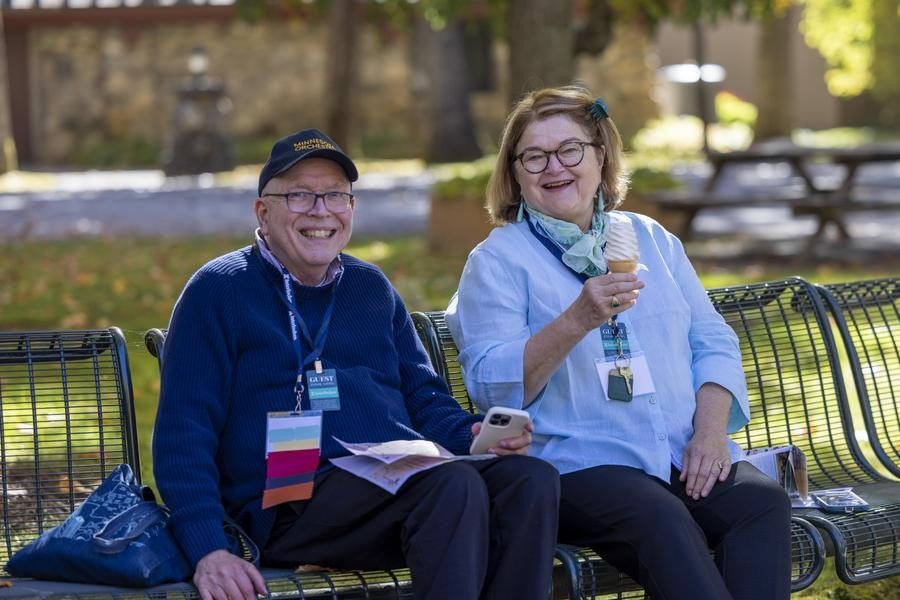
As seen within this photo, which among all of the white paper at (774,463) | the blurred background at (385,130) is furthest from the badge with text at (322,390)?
the blurred background at (385,130)

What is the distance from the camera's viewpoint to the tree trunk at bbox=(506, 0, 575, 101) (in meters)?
10.9

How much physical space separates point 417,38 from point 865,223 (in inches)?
524

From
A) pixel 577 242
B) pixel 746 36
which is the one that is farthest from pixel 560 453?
pixel 746 36

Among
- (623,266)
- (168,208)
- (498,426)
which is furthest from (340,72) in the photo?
(498,426)

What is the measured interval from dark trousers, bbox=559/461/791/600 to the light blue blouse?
11 centimetres

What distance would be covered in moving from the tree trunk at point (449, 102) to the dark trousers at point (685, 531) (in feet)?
67.0

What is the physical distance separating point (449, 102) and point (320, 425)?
20749 mm

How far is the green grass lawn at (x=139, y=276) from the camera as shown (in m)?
9.65

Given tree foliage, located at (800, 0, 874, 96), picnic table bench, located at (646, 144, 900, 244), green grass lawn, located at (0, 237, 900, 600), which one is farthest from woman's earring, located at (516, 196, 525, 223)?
tree foliage, located at (800, 0, 874, 96)

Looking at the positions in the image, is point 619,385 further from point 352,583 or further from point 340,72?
point 340,72

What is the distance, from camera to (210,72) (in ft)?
91.2

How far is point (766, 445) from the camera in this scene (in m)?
5.16

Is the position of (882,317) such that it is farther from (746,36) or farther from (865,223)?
(746,36)

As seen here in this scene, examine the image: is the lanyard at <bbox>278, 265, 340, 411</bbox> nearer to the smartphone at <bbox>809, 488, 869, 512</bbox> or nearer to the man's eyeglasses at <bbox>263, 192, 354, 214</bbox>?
the man's eyeglasses at <bbox>263, 192, 354, 214</bbox>
